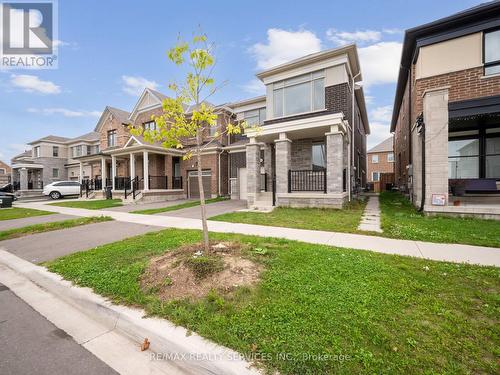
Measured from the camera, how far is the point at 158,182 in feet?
63.4

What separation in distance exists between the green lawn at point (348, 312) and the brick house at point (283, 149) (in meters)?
4.76

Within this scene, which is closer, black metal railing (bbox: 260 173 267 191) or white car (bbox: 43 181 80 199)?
black metal railing (bbox: 260 173 267 191)

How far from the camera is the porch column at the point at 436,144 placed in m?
8.26

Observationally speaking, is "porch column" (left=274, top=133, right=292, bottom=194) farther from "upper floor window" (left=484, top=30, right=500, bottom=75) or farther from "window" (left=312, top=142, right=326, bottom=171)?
"upper floor window" (left=484, top=30, right=500, bottom=75)

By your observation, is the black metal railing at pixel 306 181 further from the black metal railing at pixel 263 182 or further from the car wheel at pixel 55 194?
the car wheel at pixel 55 194

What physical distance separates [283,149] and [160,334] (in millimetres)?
9959

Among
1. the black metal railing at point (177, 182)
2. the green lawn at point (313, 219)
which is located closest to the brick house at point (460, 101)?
the green lawn at point (313, 219)

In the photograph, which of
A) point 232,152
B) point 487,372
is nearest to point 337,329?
point 487,372

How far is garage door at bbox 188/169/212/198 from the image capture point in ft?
61.9

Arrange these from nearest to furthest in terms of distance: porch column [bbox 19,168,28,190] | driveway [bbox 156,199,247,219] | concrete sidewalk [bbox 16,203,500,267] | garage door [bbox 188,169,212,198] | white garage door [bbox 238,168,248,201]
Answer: concrete sidewalk [bbox 16,203,500,267]
driveway [bbox 156,199,247,219]
white garage door [bbox 238,168,248,201]
garage door [bbox 188,169,212,198]
porch column [bbox 19,168,28,190]

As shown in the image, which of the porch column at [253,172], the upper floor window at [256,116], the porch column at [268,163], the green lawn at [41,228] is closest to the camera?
the green lawn at [41,228]

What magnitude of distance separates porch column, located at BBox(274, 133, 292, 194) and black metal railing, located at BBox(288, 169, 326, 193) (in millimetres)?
312

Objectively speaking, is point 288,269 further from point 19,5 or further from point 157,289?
point 19,5

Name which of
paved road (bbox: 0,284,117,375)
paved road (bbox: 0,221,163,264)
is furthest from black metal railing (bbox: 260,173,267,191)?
paved road (bbox: 0,284,117,375)
